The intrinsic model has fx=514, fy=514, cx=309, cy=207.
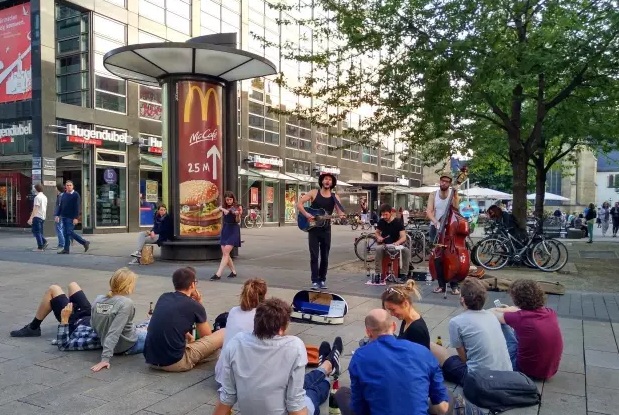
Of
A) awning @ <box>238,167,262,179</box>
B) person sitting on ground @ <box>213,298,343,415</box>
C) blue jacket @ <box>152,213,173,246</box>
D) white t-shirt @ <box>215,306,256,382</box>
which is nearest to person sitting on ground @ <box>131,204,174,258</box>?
blue jacket @ <box>152,213,173,246</box>

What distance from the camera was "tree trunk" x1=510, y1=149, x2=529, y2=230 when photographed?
38.9 feet

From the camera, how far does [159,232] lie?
37.8ft

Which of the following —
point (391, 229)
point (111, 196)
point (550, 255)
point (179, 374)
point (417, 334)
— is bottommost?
point (179, 374)

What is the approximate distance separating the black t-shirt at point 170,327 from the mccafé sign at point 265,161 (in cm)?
2505

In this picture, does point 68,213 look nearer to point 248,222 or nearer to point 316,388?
point 316,388

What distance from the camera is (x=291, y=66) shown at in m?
32.5

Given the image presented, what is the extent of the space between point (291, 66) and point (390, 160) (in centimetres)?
2097

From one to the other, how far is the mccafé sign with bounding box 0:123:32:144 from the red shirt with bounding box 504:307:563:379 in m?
21.0

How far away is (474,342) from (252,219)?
25180 millimetres

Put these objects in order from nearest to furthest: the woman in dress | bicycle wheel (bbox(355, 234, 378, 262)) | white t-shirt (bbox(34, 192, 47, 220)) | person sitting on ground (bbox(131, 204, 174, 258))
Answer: the woman in dress → bicycle wheel (bbox(355, 234, 378, 262)) → person sitting on ground (bbox(131, 204, 174, 258)) → white t-shirt (bbox(34, 192, 47, 220))

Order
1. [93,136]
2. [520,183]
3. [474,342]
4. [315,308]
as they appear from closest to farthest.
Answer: [474,342] < [315,308] < [520,183] < [93,136]

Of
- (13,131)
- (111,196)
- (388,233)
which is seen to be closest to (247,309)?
(388,233)

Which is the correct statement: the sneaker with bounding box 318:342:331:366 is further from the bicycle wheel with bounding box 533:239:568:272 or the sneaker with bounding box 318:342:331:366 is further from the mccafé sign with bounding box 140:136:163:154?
the mccafé sign with bounding box 140:136:163:154

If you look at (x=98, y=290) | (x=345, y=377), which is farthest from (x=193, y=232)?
(x=345, y=377)
